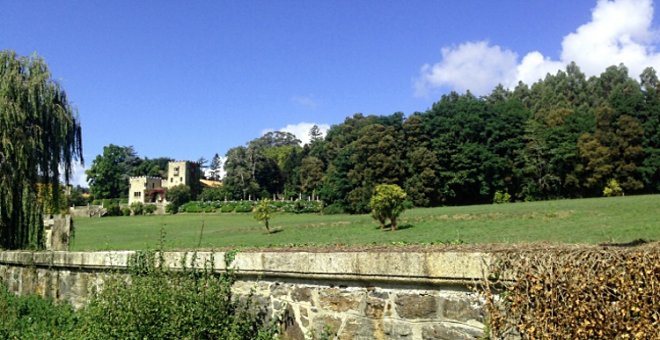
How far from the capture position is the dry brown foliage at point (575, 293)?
3.17 m

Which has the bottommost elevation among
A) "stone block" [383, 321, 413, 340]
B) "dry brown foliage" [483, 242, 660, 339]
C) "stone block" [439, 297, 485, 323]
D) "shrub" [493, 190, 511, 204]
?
"stone block" [383, 321, 413, 340]

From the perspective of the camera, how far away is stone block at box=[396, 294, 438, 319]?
425 cm

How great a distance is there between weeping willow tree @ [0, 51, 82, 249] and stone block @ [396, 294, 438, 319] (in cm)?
1222

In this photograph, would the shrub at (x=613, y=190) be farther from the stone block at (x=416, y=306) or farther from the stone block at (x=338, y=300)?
the stone block at (x=416, y=306)

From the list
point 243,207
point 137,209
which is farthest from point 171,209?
point 243,207

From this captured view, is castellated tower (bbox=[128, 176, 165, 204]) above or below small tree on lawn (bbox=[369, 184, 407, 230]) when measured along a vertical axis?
above

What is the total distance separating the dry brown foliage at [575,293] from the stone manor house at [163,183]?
9552 centimetres

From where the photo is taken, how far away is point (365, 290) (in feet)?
15.7

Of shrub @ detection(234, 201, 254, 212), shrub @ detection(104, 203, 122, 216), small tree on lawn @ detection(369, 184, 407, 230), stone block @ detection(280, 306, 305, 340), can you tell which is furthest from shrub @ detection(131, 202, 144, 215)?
stone block @ detection(280, 306, 305, 340)

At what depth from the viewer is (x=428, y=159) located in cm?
5425

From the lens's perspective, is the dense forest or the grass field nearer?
the grass field

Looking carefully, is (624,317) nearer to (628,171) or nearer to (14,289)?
(14,289)

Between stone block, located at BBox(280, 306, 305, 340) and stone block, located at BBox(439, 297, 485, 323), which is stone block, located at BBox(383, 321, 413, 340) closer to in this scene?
stone block, located at BBox(439, 297, 485, 323)

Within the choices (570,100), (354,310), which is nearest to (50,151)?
(354,310)
